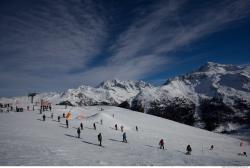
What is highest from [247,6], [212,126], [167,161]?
[247,6]

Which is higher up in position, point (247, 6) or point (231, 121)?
point (247, 6)

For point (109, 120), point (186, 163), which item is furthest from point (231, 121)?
point (186, 163)

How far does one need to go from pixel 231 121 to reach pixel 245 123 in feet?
35.9

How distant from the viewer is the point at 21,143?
22.1 metres

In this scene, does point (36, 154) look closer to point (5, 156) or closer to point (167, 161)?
point (5, 156)

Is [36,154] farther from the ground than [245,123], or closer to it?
farther from the ground

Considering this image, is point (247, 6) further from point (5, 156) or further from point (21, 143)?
point (21, 143)

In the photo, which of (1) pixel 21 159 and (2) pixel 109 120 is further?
(2) pixel 109 120

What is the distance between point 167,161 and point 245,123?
18475 centimetres

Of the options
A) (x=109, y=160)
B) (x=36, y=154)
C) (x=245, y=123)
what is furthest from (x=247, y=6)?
(x=245, y=123)

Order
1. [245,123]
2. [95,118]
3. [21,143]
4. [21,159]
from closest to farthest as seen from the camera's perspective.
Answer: [21,159], [21,143], [95,118], [245,123]

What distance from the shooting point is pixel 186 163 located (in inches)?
754

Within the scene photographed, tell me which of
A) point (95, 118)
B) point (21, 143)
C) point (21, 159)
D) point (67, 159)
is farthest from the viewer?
point (95, 118)

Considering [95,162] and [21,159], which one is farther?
[95,162]
